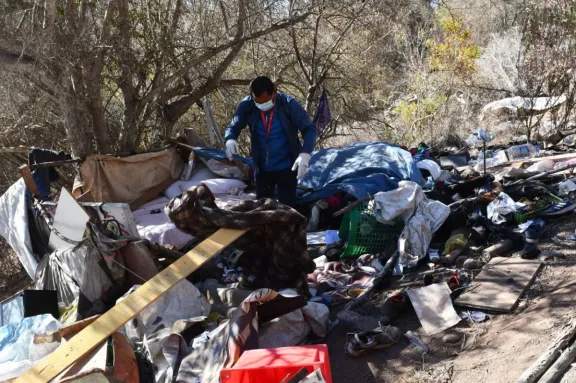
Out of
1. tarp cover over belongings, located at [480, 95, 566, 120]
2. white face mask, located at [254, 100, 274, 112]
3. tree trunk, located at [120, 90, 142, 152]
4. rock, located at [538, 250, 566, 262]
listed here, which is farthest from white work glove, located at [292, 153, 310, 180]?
tarp cover over belongings, located at [480, 95, 566, 120]

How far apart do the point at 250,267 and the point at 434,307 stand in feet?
4.59

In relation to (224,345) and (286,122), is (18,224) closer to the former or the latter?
(286,122)

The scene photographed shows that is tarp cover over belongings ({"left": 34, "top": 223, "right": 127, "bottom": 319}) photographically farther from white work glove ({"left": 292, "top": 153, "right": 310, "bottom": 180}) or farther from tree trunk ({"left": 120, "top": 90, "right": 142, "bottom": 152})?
tree trunk ({"left": 120, "top": 90, "right": 142, "bottom": 152})

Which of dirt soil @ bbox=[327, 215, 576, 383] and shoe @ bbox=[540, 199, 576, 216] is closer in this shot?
dirt soil @ bbox=[327, 215, 576, 383]

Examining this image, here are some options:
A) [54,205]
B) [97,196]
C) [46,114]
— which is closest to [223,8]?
[46,114]

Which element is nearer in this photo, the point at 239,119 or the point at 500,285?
the point at 500,285

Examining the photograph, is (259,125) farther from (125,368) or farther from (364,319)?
(125,368)

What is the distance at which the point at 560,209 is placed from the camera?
460cm

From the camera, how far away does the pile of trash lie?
3090 millimetres

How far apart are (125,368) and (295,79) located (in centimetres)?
794

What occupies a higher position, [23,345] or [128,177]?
[128,177]

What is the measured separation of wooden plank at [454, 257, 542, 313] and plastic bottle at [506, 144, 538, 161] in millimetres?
4245

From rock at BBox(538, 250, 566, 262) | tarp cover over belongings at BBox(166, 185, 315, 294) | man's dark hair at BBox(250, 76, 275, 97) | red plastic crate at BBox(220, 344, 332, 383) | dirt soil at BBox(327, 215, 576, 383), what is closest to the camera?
red plastic crate at BBox(220, 344, 332, 383)

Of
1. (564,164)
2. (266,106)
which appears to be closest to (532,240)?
(266,106)
